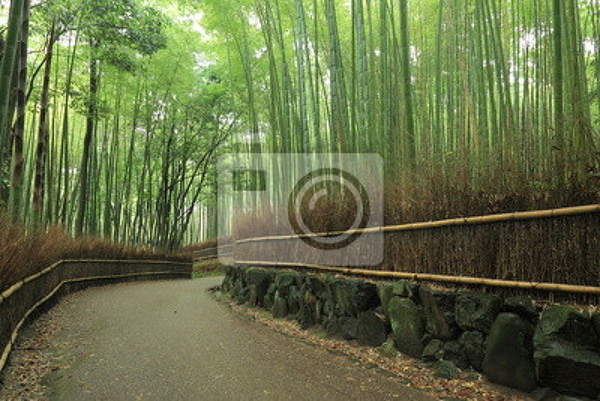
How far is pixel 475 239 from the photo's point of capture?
2803mm

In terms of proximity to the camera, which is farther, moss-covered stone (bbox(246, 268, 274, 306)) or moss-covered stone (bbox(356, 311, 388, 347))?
moss-covered stone (bbox(246, 268, 274, 306))

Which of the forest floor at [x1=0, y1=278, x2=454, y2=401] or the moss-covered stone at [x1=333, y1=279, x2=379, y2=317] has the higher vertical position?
the moss-covered stone at [x1=333, y1=279, x2=379, y2=317]

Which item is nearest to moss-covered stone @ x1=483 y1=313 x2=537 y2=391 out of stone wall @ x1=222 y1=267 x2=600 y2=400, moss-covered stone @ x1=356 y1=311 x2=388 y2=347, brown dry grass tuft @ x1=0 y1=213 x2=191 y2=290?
stone wall @ x1=222 y1=267 x2=600 y2=400

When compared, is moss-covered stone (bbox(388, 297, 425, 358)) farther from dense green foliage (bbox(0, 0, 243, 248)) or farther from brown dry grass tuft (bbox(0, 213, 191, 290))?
dense green foliage (bbox(0, 0, 243, 248))

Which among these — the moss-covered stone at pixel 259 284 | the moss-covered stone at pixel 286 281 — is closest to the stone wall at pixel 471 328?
the moss-covered stone at pixel 286 281

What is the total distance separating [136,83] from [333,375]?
27.9 ft

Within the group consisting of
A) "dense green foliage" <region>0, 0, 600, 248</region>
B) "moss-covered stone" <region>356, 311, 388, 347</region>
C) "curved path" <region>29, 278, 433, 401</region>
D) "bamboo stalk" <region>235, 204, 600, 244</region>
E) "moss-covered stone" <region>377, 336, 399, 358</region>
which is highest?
"dense green foliage" <region>0, 0, 600, 248</region>

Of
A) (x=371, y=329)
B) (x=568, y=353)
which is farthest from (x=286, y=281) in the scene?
(x=568, y=353)

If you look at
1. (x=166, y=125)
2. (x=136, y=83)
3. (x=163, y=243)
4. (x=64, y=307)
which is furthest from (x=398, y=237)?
(x=163, y=243)

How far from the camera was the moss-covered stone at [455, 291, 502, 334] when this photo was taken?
2455mm

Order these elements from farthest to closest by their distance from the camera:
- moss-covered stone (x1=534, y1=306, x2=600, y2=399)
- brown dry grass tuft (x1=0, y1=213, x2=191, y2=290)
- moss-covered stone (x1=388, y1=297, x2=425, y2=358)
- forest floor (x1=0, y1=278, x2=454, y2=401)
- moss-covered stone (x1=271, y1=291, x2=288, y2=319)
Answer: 1. moss-covered stone (x1=271, y1=291, x2=288, y2=319)
2. brown dry grass tuft (x1=0, y1=213, x2=191, y2=290)
3. moss-covered stone (x1=388, y1=297, x2=425, y2=358)
4. forest floor (x1=0, y1=278, x2=454, y2=401)
5. moss-covered stone (x1=534, y1=306, x2=600, y2=399)
